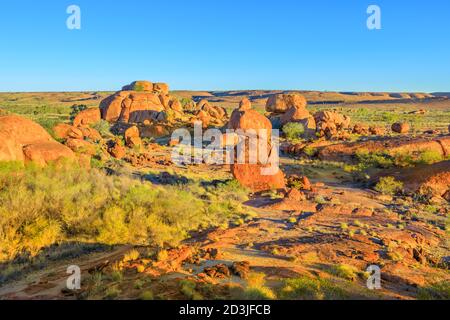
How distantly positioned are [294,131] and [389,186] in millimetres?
14963

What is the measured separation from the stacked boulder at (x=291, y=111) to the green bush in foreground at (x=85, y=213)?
21.7 metres

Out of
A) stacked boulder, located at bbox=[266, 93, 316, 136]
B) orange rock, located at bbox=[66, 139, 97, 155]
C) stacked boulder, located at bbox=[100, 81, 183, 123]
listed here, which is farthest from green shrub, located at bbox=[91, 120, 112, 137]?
stacked boulder, located at bbox=[266, 93, 316, 136]

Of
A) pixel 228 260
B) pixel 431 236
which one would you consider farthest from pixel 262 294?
pixel 431 236

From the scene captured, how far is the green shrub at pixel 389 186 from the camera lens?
1631 cm

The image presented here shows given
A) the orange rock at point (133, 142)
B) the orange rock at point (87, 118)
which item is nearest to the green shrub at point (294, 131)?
the orange rock at point (133, 142)

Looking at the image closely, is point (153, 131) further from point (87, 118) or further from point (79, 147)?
point (79, 147)

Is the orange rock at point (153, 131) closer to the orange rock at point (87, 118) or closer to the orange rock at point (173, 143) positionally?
the orange rock at point (173, 143)

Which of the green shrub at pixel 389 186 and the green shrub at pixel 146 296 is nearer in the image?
the green shrub at pixel 146 296

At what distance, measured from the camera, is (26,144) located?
540 inches

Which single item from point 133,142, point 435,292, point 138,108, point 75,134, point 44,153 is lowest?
point 435,292

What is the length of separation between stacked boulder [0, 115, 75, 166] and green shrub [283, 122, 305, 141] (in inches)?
790

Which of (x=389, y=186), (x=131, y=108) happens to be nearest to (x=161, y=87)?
(x=131, y=108)

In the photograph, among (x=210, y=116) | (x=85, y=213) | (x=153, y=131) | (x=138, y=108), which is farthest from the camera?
(x=210, y=116)

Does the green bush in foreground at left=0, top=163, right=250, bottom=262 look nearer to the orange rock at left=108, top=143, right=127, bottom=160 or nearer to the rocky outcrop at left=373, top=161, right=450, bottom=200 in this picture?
the rocky outcrop at left=373, top=161, right=450, bottom=200
